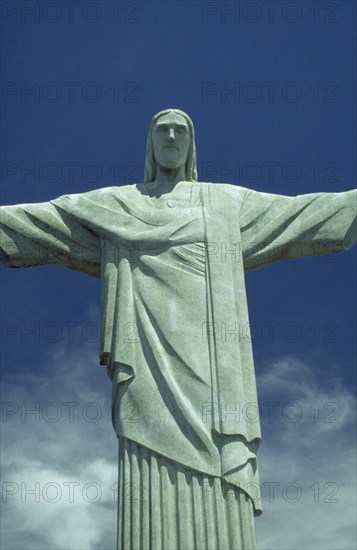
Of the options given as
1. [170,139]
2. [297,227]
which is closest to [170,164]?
[170,139]

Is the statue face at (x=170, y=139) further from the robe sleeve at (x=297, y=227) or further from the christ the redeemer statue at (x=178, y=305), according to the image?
the robe sleeve at (x=297, y=227)

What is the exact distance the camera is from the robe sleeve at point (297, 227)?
1420 cm

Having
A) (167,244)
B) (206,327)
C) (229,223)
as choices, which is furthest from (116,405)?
(229,223)

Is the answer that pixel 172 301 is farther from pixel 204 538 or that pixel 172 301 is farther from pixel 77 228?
pixel 204 538

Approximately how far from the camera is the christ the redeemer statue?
11750 millimetres

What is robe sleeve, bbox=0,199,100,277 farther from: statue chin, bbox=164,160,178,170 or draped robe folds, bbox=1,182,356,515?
statue chin, bbox=164,160,178,170

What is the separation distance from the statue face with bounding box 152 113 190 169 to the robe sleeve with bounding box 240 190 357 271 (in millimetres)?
1422

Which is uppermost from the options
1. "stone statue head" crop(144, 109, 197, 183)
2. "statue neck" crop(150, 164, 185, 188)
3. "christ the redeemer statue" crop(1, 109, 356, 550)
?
"stone statue head" crop(144, 109, 197, 183)

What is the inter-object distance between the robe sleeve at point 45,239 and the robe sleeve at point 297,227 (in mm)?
2484

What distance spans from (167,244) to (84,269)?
5.38ft

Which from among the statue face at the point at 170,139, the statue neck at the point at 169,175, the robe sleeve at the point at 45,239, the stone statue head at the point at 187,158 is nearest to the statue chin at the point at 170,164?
the statue face at the point at 170,139

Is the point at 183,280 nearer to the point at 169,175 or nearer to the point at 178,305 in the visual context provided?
the point at 178,305

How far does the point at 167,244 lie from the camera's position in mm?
13430

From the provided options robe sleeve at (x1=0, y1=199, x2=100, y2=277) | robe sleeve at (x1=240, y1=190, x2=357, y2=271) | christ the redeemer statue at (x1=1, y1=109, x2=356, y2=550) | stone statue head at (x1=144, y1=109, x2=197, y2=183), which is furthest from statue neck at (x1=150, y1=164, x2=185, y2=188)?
robe sleeve at (x1=0, y1=199, x2=100, y2=277)
